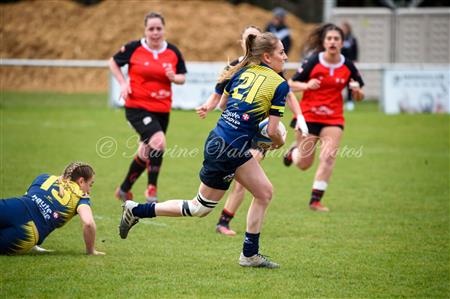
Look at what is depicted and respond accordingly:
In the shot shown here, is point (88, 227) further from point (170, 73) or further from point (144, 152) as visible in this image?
point (170, 73)

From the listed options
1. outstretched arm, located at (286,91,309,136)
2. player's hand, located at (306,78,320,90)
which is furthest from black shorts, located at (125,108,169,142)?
outstretched arm, located at (286,91,309,136)

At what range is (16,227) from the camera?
6320 millimetres

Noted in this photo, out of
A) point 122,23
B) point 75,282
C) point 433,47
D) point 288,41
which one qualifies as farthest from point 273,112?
point 122,23

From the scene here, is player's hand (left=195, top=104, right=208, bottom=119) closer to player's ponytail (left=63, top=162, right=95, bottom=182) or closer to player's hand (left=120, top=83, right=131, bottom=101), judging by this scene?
player's ponytail (left=63, top=162, right=95, bottom=182)

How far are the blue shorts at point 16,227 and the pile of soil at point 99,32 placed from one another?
19.9 meters

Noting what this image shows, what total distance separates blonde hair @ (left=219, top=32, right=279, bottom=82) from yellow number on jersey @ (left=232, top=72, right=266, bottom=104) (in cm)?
11

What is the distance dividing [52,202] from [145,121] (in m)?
2.99

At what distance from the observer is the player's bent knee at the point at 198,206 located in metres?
6.25

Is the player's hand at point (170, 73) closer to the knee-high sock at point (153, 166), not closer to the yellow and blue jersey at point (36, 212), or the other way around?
the knee-high sock at point (153, 166)

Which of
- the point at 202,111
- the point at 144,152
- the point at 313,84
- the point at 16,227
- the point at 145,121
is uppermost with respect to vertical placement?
the point at 202,111

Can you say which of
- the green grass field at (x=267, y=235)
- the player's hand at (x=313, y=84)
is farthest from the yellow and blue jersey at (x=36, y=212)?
the player's hand at (x=313, y=84)

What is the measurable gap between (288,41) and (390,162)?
324 inches

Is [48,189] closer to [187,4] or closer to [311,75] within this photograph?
[311,75]

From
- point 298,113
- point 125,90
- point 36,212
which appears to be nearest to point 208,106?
point 298,113
